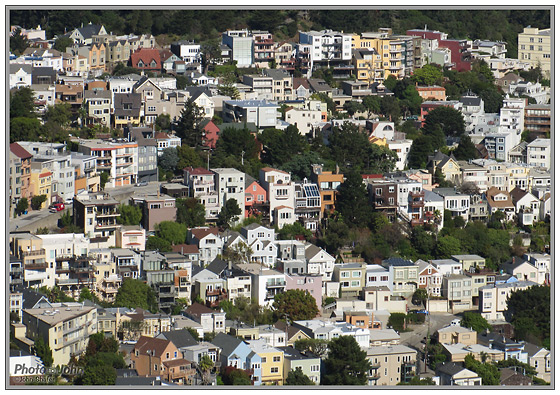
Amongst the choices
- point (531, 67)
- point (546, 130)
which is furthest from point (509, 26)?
point (546, 130)

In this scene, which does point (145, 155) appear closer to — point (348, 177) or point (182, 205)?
point (182, 205)

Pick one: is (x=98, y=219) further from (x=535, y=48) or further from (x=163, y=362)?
(x=535, y=48)

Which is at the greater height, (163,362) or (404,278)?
(404,278)

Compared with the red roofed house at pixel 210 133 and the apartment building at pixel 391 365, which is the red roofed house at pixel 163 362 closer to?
the apartment building at pixel 391 365

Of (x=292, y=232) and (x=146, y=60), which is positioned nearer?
(x=292, y=232)

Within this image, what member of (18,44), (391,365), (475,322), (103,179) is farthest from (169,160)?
(18,44)

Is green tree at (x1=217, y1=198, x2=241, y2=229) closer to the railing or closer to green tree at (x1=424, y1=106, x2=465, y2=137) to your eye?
the railing

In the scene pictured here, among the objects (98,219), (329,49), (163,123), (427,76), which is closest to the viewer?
(98,219)
